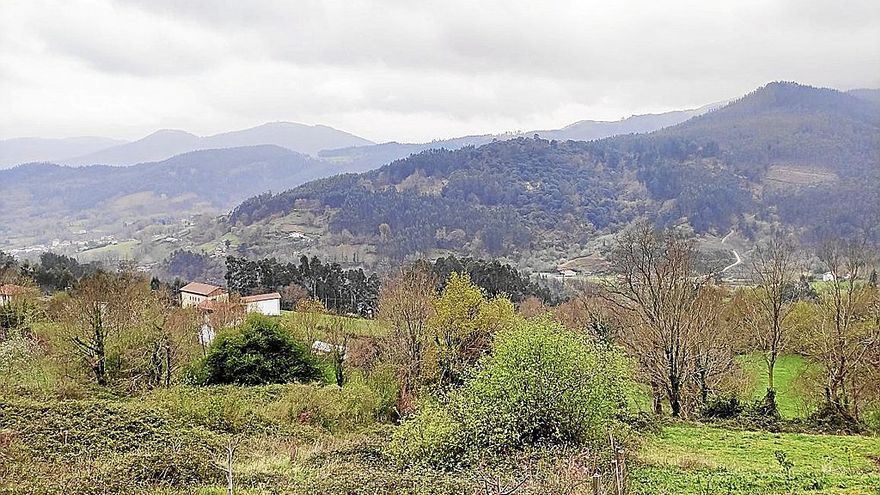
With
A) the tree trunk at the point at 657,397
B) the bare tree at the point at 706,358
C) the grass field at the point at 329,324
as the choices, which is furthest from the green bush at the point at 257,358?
the bare tree at the point at 706,358

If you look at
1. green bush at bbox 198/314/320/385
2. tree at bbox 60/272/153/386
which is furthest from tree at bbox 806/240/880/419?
tree at bbox 60/272/153/386

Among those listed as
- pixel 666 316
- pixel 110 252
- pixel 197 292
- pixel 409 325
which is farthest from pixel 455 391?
pixel 110 252

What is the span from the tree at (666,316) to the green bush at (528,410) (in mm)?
9518

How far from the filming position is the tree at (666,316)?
26.6 m

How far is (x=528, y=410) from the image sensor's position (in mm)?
17391

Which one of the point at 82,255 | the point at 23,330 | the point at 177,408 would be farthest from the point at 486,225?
the point at 177,408

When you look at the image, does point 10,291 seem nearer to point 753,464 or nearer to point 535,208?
point 753,464

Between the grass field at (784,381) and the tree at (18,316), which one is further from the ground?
the tree at (18,316)

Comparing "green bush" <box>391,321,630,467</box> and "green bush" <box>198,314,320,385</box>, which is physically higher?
"green bush" <box>391,321,630,467</box>

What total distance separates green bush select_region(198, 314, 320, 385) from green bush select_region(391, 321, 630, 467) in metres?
15.4

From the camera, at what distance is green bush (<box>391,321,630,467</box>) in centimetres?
1725

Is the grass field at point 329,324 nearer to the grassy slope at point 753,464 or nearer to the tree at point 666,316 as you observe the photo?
the tree at point 666,316

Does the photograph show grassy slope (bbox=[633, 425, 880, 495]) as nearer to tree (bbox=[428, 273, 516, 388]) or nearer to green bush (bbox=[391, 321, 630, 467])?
green bush (bbox=[391, 321, 630, 467])

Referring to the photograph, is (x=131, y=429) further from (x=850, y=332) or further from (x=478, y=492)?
(x=850, y=332)
